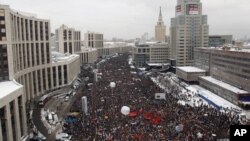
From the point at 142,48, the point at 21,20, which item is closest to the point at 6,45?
the point at 21,20

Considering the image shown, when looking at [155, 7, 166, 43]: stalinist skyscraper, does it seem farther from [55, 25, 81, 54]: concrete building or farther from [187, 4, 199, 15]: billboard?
[187, 4, 199, 15]: billboard

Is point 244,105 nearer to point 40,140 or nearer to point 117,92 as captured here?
point 117,92

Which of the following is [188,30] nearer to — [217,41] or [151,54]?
[151,54]

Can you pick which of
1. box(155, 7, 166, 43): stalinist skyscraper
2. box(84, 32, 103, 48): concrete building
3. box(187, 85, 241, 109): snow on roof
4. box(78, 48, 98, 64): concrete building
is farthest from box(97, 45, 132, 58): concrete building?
box(187, 85, 241, 109): snow on roof

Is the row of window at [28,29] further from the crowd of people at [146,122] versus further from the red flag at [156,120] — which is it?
the red flag at [156,120]

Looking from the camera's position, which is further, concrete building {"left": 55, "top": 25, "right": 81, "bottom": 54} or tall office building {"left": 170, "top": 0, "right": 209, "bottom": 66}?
concrete building {"left": 55, "top": 25, "right": 81, "bottom": 54}

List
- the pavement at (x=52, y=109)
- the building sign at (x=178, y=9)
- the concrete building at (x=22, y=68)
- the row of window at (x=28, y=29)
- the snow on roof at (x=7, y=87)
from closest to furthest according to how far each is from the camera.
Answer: the snow on roof at (x=7, y=87)
the concrete building at (x=22, y=68)
the pavement at (x=52, y=109)
the row of window at (x=28, y=29)
the building sign at (x=178, y=9)

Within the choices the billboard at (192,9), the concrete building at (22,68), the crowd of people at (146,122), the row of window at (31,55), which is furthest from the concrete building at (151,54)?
the crowd of people at (146,122)
